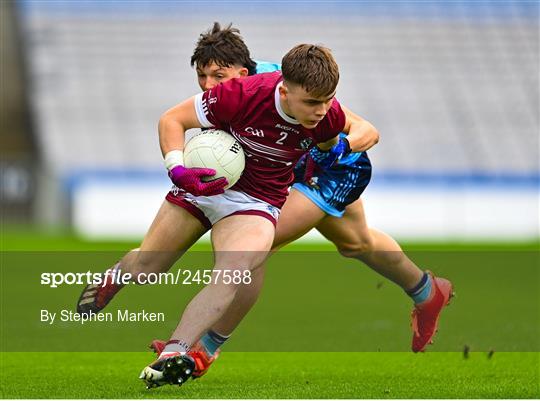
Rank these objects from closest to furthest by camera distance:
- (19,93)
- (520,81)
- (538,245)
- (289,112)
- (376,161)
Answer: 1. (289,112)
2. (538,245)
3. (376,161)
4. (520,81)
5. (19,93)

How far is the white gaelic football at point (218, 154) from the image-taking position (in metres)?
5.82

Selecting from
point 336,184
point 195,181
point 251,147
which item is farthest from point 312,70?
point 336,184

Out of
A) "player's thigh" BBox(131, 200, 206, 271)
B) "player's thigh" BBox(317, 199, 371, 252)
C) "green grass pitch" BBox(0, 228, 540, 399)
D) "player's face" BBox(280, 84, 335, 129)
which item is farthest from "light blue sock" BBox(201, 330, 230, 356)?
"player's face" BBox(280, 84, 335, 129)

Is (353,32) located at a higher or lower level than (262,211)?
lower

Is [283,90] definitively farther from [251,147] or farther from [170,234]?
[170,234]

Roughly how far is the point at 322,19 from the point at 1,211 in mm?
9363

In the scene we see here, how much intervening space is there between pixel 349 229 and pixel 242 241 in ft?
4.89

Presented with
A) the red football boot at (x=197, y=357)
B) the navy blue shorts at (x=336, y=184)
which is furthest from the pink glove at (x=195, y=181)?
the navy blue shorts at (x=336, y=184)

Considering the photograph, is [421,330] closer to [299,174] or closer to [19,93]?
[299,174]

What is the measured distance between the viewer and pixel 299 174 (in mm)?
6863

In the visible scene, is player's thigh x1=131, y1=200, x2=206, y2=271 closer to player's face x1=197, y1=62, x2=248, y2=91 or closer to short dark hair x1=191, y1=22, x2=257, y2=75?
player's face x1=197, y1=62, x2=248, y2=91

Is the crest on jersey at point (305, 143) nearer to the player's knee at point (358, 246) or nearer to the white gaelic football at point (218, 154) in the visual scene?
the white gaelic football at point (218, 154)

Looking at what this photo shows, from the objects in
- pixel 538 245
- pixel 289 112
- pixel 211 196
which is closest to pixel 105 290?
pixel 211 196

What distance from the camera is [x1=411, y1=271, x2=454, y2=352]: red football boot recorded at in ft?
24.0
